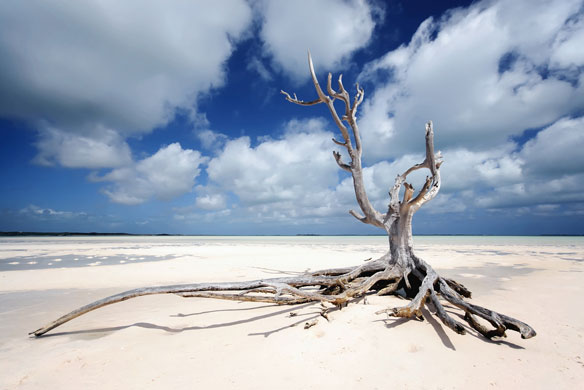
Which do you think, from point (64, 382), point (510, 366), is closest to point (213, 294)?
point (64, 382)

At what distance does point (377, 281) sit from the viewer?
5.89 metres

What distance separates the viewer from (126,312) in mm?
5211

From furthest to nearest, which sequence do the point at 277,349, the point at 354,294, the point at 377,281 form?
the point at 377,281, the point at 354,294, the point at 277,349

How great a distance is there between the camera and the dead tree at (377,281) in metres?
3.95

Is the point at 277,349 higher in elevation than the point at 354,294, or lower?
lower

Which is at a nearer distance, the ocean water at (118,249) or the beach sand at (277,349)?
the beach sand at (277,349)

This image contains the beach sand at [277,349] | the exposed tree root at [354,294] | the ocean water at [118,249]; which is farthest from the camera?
the ocean water at [118,249]

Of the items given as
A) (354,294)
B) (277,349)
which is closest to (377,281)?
(354,294)

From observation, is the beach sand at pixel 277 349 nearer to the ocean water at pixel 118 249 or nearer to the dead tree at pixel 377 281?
the dead tree at pixel 377 281

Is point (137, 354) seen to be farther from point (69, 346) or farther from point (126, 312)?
point (126, 312)

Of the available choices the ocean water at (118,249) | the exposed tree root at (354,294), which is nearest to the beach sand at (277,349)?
the exposed tree root at (354,294)

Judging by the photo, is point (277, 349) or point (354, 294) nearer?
point (277, 349)

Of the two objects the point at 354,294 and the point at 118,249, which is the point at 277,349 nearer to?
the point at 354,294

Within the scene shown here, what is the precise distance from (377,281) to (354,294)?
126cm
